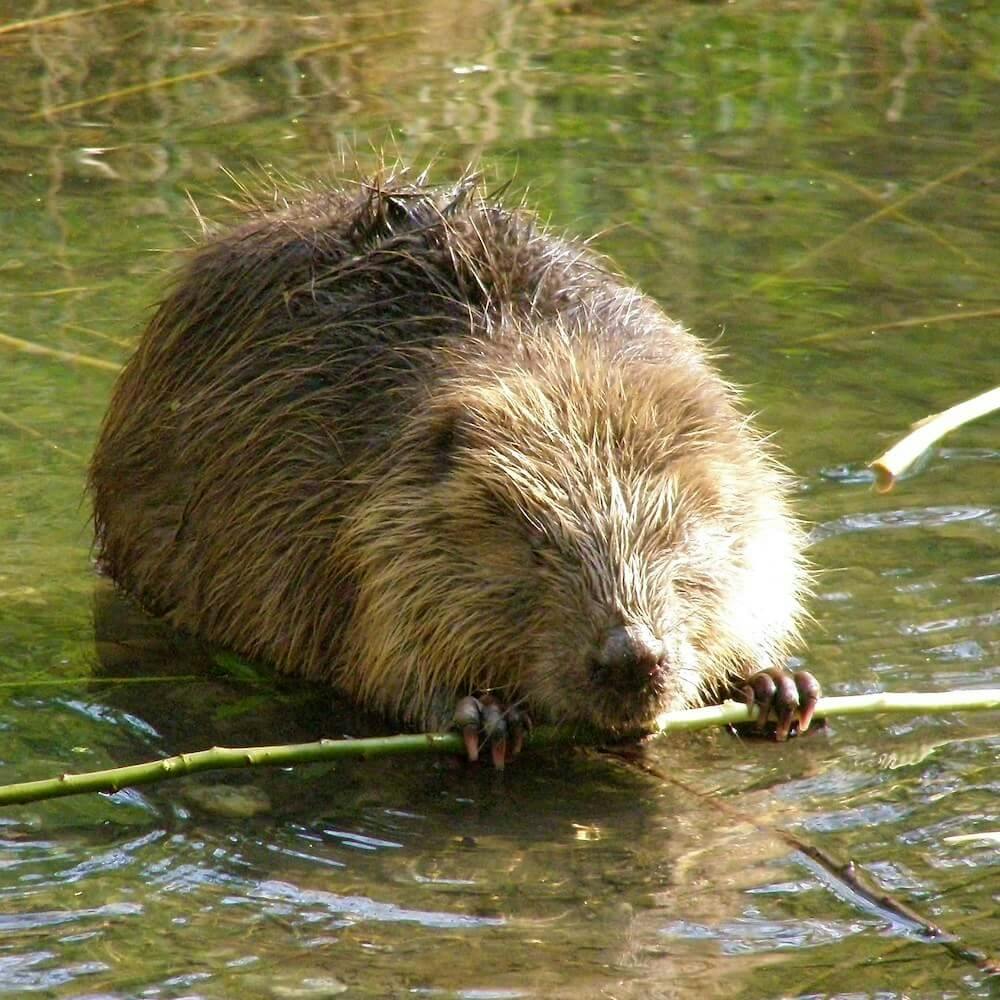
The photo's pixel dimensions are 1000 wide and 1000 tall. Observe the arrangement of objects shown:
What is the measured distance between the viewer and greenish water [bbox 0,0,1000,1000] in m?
2.95

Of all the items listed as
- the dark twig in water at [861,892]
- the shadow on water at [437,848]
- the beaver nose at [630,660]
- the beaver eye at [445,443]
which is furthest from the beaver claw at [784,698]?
the beaver eye at [445,443]

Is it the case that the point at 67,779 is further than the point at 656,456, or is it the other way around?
the point at 656,456

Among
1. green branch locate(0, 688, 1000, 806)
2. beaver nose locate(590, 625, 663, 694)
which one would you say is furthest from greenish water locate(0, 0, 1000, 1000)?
beaver nose locate(590, 625, 663, 694)

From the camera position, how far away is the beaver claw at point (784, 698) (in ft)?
11.9

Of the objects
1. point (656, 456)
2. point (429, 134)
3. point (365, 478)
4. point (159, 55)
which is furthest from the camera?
point (159, 55)

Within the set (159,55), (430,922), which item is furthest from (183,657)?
(159,55)

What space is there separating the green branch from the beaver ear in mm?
508

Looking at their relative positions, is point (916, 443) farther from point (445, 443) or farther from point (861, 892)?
point (445, 443)

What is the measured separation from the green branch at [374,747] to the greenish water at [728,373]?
11cm

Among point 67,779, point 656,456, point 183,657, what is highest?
point 656,456

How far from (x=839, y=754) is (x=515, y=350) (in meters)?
0.98

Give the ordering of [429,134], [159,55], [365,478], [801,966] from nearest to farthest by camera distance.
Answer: [801,966]
[365,478]
[429,134]
[159,55]

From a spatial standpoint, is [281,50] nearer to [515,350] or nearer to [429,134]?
[429,134]

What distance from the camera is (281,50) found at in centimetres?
845
